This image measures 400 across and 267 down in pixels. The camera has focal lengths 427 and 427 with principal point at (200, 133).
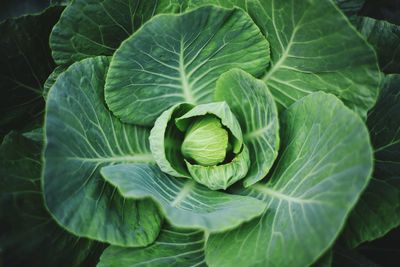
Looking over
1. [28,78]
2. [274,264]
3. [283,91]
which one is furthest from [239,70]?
[28,78]

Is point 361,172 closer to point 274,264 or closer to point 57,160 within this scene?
point 274,264

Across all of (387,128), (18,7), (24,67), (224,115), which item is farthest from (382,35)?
(18,7)

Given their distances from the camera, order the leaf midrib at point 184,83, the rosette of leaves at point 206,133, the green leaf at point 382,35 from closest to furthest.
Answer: the rosette of leaves at point 206,133 < the leaf midrib at point 184,83 < the green leaf at point 382,35

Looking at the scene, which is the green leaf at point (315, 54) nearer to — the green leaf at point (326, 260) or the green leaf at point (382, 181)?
the green leaf at point (382, 181)

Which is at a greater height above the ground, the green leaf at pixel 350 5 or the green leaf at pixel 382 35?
the green leaf at pixel 350 5

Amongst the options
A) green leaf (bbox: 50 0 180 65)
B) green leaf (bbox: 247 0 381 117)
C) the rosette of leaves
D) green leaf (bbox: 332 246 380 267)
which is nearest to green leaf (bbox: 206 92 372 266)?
the rosette of leaves

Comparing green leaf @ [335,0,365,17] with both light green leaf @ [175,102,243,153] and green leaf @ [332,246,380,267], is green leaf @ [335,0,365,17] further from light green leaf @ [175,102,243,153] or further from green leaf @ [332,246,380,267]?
green leaf @ [332,246,380,267]

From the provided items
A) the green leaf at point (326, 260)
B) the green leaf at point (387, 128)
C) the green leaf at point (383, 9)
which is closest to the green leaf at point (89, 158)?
the green leaf at point (326, 260)
